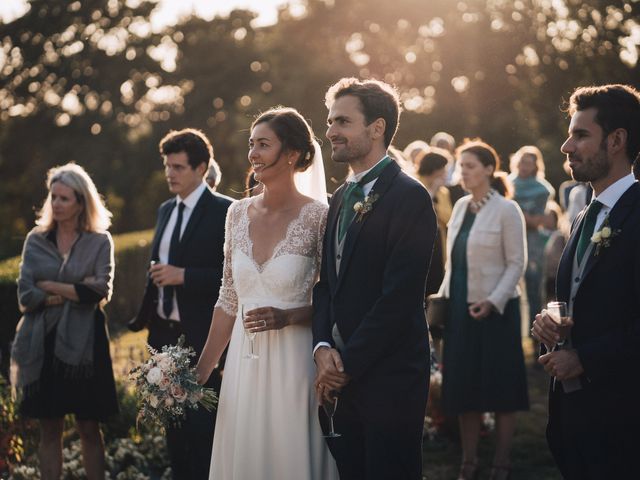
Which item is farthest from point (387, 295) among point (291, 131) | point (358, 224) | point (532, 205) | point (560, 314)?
point (532, 205)

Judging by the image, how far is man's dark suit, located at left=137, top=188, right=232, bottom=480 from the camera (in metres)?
5.71

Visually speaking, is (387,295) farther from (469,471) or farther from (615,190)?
(469,471)

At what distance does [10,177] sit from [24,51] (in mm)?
4778

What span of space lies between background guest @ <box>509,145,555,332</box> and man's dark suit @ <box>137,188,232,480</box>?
5659 millimetres

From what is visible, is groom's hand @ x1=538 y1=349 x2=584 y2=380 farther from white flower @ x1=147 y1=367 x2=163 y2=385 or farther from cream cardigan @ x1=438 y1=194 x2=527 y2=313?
cream cardigan @ x1=438 y1=194 x2=527 y2=313

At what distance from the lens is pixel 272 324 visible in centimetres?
439

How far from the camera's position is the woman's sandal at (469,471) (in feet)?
21.8

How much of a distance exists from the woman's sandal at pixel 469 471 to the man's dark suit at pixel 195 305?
2.10 m

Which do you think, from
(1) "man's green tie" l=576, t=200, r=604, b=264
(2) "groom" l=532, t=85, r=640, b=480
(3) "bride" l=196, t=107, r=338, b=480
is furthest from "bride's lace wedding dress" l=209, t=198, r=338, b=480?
(1) "man's green tie" l=576, t=200, r=604, b=264

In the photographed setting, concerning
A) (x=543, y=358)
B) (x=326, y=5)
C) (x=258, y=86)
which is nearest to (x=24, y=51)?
(x=258, y=86)

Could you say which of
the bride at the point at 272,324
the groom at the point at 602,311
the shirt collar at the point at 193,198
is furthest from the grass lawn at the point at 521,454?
the groom at the point at 602,311

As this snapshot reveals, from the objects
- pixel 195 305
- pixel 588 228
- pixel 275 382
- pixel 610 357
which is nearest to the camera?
pixel 610 357

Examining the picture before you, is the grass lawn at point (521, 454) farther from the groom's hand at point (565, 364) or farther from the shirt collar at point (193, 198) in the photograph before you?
the groom's hand at point (565, 364)

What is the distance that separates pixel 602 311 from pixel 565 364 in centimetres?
27
